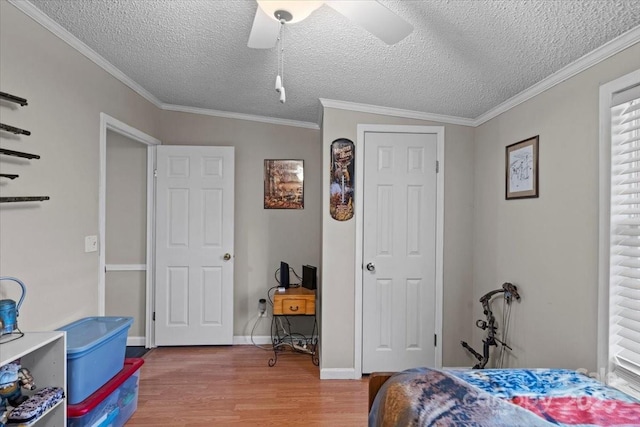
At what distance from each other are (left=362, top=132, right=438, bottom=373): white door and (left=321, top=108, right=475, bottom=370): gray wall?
5.0 inches

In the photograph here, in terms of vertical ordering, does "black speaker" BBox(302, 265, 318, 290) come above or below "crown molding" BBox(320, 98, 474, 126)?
below

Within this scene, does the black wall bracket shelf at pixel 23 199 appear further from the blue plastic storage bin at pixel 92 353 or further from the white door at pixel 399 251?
the white door at pixel 399 251

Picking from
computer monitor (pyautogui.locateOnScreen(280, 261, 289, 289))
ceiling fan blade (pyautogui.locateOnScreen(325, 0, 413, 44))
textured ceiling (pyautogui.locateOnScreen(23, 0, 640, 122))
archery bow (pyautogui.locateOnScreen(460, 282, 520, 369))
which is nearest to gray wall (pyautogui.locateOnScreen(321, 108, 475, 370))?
textured ceiling (pyautogui.locateOnScreen(23, 0, 640, 122))

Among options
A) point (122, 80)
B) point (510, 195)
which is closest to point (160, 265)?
point (122, 80)

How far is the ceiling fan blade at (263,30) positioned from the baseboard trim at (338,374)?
2.50 metres

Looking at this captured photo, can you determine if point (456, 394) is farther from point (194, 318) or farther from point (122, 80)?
point (122, 80)

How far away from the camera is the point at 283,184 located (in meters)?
3.49

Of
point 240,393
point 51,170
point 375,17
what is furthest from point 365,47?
point 240,393

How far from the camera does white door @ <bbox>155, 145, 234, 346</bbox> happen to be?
10.6 feet

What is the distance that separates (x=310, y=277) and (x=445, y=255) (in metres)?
1.31

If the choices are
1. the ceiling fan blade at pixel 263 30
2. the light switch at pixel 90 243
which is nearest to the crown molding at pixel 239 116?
the light switch at pixel 90 243

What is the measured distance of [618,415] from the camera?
119 cm

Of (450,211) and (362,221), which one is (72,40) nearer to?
(362,221)

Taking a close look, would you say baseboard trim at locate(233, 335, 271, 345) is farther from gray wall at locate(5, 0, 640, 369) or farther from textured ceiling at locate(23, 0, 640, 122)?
textured ceiling at locate(23, 0, 640, 122)
